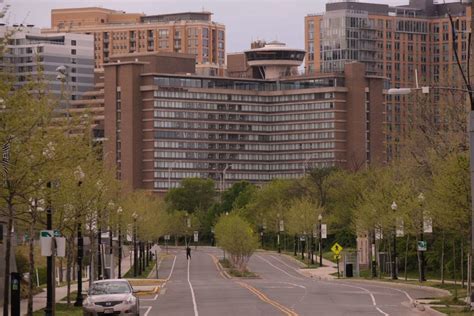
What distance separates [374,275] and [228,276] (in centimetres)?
1449

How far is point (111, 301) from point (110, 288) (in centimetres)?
132

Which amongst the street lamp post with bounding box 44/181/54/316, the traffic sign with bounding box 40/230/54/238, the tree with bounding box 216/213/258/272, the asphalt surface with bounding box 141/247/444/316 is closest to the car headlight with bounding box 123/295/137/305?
the street lamp post with bounding box 44/181/54/316

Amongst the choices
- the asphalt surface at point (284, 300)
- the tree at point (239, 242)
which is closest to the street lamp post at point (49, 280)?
the asphalt surface at point (284, 300)

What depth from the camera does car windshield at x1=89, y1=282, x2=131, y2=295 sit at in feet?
140

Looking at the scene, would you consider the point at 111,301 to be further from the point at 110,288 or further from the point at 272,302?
the point at 272,302

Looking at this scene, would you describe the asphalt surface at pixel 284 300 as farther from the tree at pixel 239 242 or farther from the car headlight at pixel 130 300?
the tree at pixel 239 242

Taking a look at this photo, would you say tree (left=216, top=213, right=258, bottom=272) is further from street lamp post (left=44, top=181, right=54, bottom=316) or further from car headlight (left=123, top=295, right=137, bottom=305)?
street lamp post (left=44, top=181, right=54, bottom=316)

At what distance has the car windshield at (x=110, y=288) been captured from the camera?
42.6 m

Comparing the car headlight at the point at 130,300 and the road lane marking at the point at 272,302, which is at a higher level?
the car headlight at the point at 130,300

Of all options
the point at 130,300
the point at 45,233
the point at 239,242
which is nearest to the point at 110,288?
the point at 130,300

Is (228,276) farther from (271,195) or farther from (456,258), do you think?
(271,195)

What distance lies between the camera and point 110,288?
42.8 m

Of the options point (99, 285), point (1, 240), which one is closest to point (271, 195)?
point (1, 240)

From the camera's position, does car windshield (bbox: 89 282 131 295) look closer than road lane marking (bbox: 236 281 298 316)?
Yes
